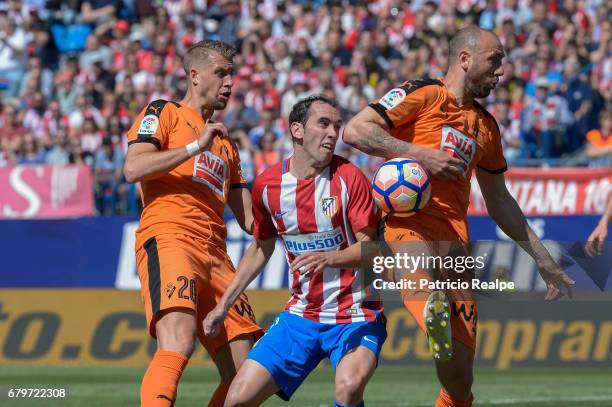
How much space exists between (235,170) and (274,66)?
13.1m

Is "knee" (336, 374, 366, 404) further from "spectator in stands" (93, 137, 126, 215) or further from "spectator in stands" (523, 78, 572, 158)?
"spectator in stands" (523, 78, 572, 158)

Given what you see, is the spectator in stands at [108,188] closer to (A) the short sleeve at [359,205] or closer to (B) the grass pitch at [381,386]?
(B) the grass pitch at [381,386]

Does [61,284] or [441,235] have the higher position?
[441,235]

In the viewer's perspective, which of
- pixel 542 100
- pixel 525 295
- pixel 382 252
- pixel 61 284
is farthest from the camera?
pixel 542 100

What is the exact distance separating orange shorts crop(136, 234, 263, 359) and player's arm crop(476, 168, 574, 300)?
6.32ft

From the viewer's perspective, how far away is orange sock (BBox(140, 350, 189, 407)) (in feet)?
24.8

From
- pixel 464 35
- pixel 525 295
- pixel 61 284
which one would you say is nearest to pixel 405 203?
pixel 464 35

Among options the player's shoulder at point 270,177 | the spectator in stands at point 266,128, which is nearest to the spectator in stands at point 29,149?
the spectator in stands at point 266,128

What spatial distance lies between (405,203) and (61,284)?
9.66m

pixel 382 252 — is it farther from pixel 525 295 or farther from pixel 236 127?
pixel 236 127

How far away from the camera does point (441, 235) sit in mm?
8195

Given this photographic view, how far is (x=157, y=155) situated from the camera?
808cm

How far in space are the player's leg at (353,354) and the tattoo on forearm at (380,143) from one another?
1.09 meters

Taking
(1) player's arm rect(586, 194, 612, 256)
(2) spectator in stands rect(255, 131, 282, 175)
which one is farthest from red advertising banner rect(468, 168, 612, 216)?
(1) player's arm rect(586, 194, 612, 256)
